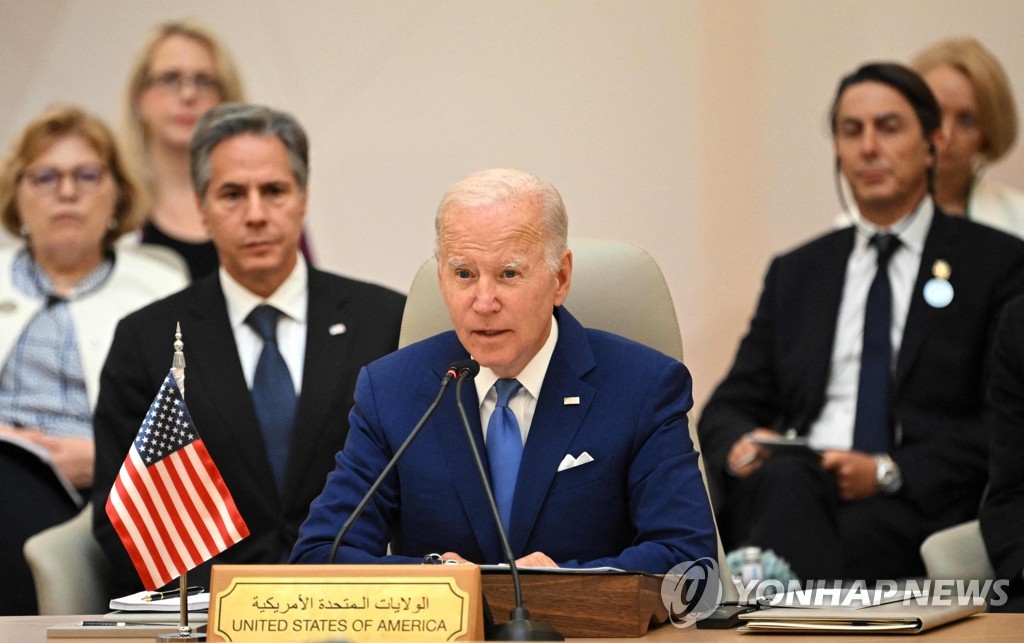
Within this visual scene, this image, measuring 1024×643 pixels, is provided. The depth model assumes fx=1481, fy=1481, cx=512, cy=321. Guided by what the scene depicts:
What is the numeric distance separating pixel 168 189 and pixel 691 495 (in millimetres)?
3245

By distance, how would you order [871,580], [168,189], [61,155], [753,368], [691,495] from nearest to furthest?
[691,495], [871,580], [753,368], [61,155], [168,189]

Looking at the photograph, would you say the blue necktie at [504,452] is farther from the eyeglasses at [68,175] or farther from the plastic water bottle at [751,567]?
the eyeglasses at [68,175]

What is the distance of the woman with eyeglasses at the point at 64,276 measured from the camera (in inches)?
177

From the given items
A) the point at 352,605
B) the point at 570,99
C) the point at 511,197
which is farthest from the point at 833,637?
the point at 570,99

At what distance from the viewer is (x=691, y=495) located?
253 cm

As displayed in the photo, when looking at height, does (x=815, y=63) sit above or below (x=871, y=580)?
above

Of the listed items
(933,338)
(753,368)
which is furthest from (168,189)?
(933,338)

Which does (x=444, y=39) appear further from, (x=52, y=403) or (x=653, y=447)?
(x=653, y=447)

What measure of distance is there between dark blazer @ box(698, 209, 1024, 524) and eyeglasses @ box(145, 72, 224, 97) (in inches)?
83.4

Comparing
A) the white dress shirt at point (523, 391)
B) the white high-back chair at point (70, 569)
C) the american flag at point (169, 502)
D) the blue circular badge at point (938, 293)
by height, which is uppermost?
the blue circular badge at point (938, 293)

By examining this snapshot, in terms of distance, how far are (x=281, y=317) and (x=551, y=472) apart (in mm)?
1312

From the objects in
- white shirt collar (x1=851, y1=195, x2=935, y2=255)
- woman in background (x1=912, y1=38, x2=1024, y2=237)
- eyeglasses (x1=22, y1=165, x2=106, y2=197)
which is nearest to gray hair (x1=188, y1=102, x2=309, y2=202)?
eyeglasses (x1=22, y1=165, x2=106, y2=197)

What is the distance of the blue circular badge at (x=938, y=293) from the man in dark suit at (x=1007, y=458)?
66 cm

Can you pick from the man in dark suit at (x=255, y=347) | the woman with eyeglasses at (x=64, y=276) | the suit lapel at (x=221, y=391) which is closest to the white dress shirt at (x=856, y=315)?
the man in dark suit at (x=255, y=347)
